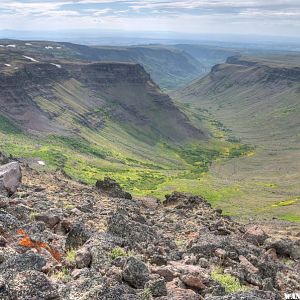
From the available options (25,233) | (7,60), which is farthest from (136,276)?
(7,60)

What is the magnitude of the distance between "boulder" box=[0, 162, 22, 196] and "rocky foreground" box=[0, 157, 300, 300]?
465 millimetres

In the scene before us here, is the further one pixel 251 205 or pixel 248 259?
pixel 251 205

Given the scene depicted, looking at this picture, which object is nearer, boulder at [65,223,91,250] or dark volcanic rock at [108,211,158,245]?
boulder at [65,223,91,250]

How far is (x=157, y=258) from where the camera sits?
55.5ft

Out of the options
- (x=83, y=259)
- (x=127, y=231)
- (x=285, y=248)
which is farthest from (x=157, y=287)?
(x=285, y=248)

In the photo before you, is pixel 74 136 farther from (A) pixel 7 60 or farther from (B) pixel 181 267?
(B) pixel 181 267

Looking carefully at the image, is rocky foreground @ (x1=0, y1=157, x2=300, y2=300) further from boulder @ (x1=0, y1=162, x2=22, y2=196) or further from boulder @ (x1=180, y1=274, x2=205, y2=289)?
boulder @ (x1=0, y1=162, x2=22, y2=196)

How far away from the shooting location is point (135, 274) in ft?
45.1

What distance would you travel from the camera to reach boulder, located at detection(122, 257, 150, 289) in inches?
538

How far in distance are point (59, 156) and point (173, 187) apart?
32654 millimetres

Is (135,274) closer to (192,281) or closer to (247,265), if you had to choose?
(192,281)

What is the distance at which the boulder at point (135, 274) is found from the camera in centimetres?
1366

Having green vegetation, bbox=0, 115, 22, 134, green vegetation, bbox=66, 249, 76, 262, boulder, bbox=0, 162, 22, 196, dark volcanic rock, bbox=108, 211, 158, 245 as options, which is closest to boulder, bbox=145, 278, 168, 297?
green vegetation, bbox=66, 249, 76, 262

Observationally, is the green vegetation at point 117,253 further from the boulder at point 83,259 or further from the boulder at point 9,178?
the boulder at point 9,178
